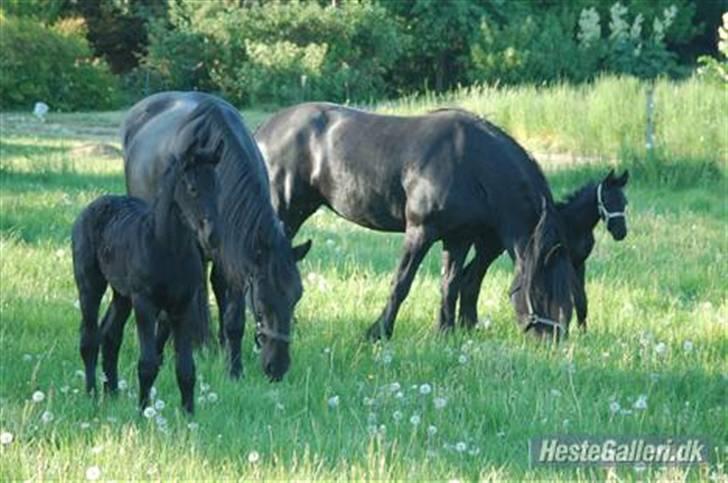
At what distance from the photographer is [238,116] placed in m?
8.55

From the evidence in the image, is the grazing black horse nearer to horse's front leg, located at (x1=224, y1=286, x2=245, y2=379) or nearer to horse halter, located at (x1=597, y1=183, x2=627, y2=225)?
horse's front leg, located at (x1=224, y1=286, x2=245, y2=379)

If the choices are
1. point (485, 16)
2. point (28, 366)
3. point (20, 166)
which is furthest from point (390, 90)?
point (28, 366)

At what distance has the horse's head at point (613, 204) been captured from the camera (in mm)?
10133

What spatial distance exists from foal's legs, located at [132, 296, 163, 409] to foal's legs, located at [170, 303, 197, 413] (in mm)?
111

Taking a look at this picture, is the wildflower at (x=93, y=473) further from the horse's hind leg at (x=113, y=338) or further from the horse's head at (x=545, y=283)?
the horse's head at (x=545, y=283)

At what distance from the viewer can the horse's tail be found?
906 cm

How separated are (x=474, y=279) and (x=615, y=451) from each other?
3.73 metres

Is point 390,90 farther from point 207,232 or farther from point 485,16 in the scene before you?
point 207,232

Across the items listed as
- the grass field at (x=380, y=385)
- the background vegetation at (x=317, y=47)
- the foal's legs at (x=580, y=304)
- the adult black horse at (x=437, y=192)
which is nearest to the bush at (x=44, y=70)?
the background vegetation at (x=317, y=47)

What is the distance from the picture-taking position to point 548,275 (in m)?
9.18

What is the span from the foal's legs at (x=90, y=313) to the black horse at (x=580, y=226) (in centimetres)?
329

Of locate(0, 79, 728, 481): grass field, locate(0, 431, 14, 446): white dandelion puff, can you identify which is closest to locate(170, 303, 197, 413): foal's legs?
locate(0, 79, 728, 481): grass field

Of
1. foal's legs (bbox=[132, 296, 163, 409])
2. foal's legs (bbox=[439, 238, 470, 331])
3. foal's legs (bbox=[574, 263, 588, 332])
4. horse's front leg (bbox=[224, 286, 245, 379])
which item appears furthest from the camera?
foal's legs (bbox=[439, 238, 470, 331])

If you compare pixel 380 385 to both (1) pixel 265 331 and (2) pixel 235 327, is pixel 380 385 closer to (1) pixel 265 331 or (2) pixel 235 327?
(1) pixel 265 331
